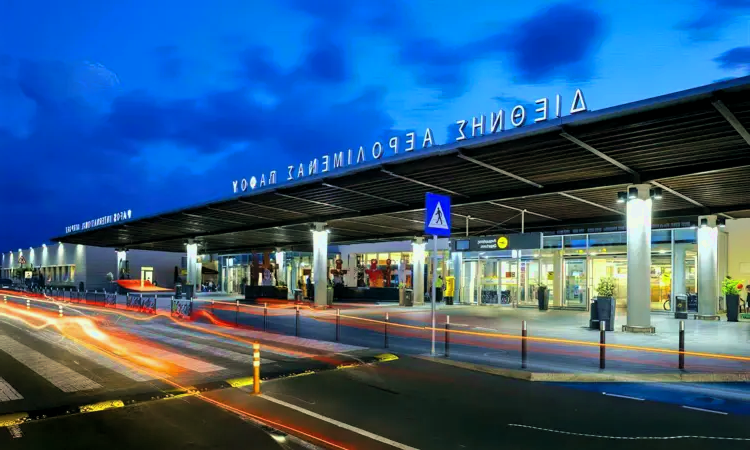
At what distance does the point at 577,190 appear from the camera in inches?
845

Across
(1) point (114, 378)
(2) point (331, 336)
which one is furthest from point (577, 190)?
(1) point (114, 378)

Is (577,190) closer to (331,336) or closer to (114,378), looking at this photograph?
(331,336)

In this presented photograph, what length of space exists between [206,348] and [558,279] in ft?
85.2

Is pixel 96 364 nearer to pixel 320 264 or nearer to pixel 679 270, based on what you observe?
pixel 320 264

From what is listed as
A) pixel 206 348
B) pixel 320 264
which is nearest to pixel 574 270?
pixel 320 264

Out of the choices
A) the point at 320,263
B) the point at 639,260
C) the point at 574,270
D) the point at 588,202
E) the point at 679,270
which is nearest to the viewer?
the point at 639,260

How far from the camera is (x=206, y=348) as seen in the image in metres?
15.2

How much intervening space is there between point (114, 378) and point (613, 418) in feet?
28.7

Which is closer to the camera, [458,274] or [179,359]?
[179,359]

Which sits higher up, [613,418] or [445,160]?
[445,160]

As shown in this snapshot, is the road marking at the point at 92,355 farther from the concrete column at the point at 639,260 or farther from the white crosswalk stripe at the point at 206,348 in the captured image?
the concrete column at the point at 639,260

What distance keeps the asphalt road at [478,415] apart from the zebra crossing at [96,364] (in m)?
1.98

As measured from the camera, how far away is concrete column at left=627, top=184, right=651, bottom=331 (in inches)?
741

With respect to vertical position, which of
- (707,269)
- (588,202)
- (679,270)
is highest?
(588,202)
